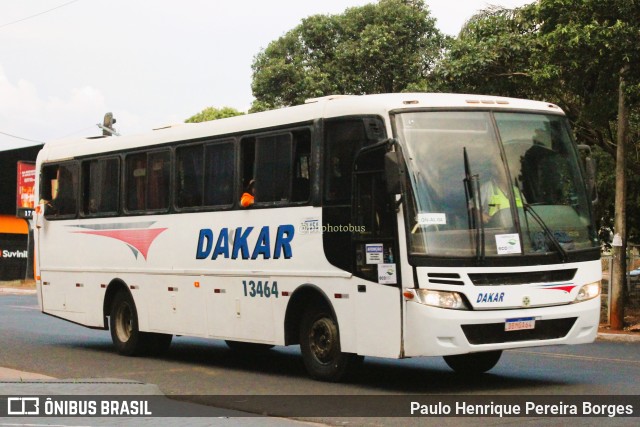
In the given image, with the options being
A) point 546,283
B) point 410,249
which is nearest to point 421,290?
point 410,249

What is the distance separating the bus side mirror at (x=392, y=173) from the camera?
39.1 ft

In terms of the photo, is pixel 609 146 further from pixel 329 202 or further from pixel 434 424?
pixel 434 424

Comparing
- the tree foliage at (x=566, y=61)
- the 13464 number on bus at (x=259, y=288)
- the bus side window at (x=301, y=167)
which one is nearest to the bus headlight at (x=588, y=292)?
the bus side window at (x=301, y=167)

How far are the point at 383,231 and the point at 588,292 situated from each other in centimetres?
235

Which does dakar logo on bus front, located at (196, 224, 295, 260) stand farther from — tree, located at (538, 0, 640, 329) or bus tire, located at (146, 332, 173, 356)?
tree, located at (538, 0, 640, 329)

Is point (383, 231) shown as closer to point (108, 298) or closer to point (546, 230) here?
point (546, 230)

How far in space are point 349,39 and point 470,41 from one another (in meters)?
26.2

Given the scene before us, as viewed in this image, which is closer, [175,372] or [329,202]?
[329,202]

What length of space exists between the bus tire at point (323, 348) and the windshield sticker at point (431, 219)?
1855 mm

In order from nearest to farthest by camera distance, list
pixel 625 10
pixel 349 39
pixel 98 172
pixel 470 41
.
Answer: pixel 98 172
pixel 625 10
pixel 470 41
pixel 349 39

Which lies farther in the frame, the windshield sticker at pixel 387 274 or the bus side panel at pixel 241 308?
the bus side panel at pixel 241 308

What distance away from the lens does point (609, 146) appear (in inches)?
1172

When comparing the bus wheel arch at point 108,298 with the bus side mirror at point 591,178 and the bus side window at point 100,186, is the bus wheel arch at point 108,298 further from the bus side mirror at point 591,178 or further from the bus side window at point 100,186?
the bus side mirror at point 591,178

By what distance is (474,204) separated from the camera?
1206 centimetres
